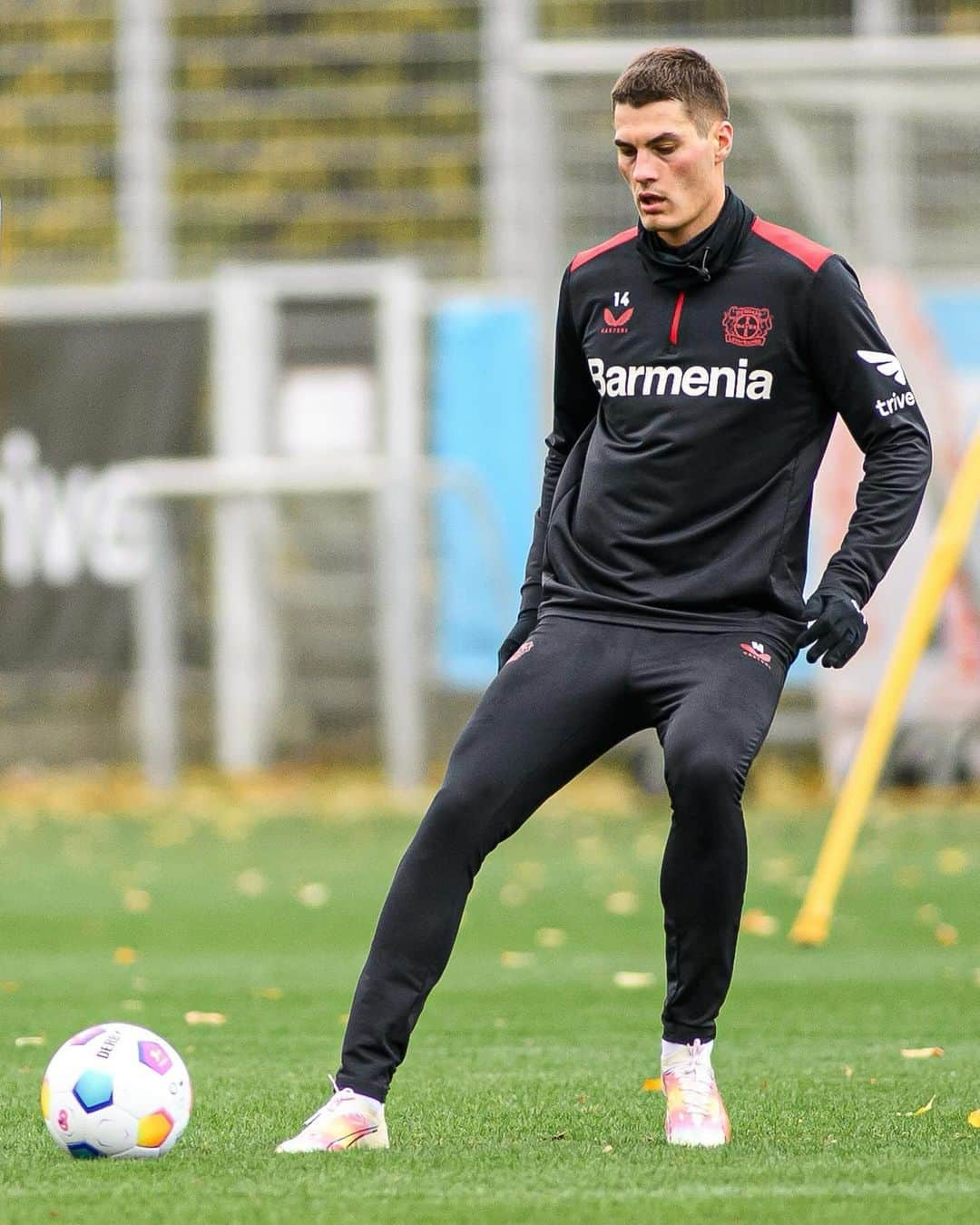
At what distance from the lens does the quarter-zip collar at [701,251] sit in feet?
15.4

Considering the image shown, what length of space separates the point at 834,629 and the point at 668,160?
923 millimetres

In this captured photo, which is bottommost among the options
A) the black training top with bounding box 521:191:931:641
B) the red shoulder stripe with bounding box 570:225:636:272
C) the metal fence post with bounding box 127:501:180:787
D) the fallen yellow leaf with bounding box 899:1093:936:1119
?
the metal fence post with bounding box 127:501:180:787

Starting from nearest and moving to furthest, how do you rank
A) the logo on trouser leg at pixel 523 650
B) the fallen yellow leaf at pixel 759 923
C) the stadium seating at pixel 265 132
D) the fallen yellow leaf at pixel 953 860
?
the logo on trouser leg at pixel 523 650 < the fallen yellow leaf at pixel 759 923 < the fallen yellow leaf at pixel 953 860 < the stadium seating at pixel 265 132

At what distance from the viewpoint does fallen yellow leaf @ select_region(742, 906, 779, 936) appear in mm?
8727

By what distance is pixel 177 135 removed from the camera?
16766mm

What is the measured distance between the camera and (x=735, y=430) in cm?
471

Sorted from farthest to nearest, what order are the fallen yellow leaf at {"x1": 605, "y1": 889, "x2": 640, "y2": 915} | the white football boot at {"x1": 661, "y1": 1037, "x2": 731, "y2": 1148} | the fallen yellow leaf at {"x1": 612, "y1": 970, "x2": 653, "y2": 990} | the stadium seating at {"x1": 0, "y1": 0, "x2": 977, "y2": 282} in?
the stadium seating at {"x1": 0, "y1": 0, "x2": 977, "y2": 282}, the fallen yellow leaf at {"x1": 605, "y1": 889, "x2": 640, "y2": 915}, the fallen yellow leaf at {"x1": 612, "y1": 970, "x2": 653, "y2": 990}, the white football boot at {"x1": 661, "y1": 1037, "x2": 731, "y2": 1148}

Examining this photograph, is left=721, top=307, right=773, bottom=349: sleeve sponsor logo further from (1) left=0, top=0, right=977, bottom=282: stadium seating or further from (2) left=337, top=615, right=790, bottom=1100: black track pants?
(1) left=0, top=0, right=977, bottom=282: stadium seating

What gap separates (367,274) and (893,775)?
15.7 feet

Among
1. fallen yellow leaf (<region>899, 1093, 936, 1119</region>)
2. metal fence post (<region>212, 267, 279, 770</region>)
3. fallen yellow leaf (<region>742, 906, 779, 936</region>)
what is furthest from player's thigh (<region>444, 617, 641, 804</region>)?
metal fence post (<region>212, 267, 279, 770</region>)

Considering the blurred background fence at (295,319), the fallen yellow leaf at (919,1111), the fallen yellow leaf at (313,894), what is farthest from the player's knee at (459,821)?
the blurred background fence at (295,319)

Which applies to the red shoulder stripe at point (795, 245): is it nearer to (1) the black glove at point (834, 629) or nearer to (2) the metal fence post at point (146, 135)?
(1) the black glove at point (834, 629)

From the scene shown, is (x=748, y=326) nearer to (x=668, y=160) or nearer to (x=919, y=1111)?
(x=668, y=160)

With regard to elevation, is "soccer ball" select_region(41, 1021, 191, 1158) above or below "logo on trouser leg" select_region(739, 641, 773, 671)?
below
